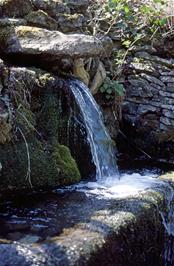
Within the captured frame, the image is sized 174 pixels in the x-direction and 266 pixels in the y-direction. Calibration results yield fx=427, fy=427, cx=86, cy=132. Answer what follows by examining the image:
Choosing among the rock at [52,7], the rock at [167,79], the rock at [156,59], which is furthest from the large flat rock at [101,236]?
the rock at [156,59]

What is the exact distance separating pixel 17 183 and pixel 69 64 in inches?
95.8

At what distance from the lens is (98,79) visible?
7.57 meters

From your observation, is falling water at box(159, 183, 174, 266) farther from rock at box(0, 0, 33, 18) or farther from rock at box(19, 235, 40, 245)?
rock at box(0, 0, 33, 18)

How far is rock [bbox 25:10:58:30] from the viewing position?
21.8 feet

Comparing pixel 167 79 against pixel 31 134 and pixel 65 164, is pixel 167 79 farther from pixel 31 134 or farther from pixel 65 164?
pixel 31 134

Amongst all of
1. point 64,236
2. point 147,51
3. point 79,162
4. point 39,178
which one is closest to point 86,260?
point 64,236

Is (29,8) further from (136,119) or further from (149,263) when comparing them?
(149,263)

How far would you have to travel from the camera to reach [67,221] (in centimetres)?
385

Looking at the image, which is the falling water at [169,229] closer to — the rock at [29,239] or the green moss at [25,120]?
the rock at [29,239]

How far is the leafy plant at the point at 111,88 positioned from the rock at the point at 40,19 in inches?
56.0

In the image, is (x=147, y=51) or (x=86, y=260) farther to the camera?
(x=147, y=51)

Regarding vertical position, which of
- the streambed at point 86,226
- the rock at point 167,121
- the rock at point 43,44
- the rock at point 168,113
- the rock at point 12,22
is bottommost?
the streambed at point 86,226

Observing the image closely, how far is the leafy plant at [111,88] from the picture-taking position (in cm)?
759

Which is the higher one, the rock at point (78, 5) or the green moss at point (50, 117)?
the rock at point (78, 5)
